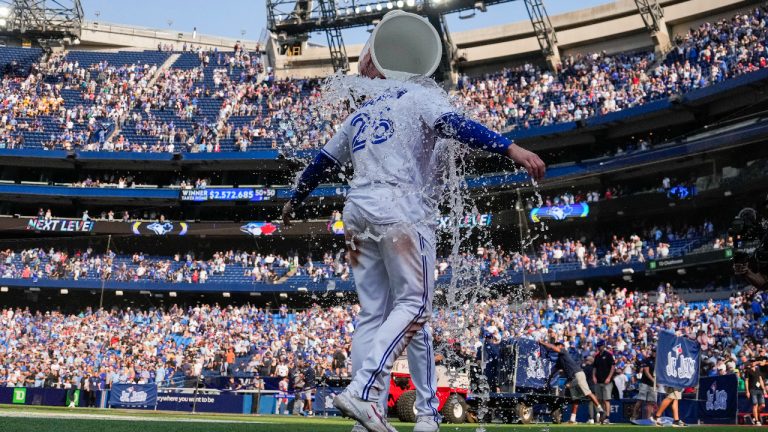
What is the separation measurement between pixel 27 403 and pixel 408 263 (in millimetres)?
24940

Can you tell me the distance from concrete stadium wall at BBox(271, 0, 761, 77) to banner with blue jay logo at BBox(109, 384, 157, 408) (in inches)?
1210

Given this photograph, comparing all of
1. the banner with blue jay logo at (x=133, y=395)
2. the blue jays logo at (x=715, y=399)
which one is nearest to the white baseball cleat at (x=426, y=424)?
the blue jays logo at (x=715, y=399)

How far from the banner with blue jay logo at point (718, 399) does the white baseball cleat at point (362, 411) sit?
38.4 ft

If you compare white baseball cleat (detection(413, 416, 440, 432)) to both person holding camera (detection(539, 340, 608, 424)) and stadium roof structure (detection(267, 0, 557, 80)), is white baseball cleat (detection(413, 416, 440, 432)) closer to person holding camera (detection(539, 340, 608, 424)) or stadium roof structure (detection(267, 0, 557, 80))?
person holding camera (detection(539, 340, 608, 424))

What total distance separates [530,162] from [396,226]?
85cm

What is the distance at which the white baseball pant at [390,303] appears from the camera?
4461mm

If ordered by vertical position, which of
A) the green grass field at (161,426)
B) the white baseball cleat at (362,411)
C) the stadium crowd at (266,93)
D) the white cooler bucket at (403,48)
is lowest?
the green grass field at (161,426)

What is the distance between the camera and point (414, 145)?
4809mm

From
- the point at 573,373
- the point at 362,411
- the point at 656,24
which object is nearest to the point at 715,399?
the point at 573,373

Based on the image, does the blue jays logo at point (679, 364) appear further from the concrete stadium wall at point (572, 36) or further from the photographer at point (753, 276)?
the concrete stadium wall at point (572, 36)

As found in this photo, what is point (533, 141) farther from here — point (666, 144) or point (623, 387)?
point (623, 387)

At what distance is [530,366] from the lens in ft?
49.8

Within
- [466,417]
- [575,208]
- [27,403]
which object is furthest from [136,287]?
[466,417]

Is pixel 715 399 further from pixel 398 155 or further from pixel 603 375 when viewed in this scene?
pixel 398 155
